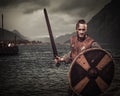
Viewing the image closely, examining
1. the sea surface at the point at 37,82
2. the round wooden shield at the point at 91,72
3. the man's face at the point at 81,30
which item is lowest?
the sea surface at the point at 37,82

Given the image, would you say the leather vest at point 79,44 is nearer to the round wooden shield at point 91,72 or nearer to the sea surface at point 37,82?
the round wooden shield at point 91,72

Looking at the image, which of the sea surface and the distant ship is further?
the distant ship

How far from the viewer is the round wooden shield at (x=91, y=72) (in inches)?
180

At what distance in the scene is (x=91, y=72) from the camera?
4664 mm

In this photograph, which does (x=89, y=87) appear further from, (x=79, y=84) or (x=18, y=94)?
(x=18, y=94)

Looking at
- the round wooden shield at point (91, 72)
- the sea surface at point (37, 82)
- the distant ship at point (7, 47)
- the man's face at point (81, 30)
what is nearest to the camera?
the round wooden shield at point (91, 72)

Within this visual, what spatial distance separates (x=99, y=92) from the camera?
4.75 m

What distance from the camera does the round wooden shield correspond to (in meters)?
4.58

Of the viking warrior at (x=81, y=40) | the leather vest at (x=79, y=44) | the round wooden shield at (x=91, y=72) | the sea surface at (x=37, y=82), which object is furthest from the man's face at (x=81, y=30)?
the sea surface at (x=37, y=82)

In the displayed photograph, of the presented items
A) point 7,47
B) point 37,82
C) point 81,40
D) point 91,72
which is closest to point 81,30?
point 81,40

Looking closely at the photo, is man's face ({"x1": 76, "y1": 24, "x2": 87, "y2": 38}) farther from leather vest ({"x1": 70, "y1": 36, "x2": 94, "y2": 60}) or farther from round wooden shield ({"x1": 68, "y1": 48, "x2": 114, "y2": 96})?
round wooden shield ({"x1": 68, "y1": 48, "x2": 114, "y2": 96})

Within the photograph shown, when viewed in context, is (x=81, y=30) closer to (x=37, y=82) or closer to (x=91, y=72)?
(x=91, y=72)

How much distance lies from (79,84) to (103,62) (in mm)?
588

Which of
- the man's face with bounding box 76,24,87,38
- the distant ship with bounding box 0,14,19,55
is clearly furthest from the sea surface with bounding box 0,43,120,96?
the distant ship with bounding box 0,14,19,55
